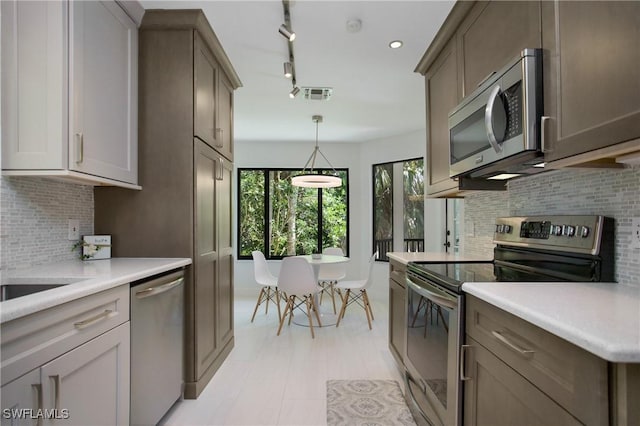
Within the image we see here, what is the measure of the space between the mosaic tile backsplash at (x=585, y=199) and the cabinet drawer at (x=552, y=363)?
0.60 m

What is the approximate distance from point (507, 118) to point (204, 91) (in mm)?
1924

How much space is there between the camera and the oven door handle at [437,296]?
139 cm

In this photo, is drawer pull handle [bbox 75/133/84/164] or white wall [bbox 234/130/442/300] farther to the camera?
white wall [bbox 234/130/442/300]

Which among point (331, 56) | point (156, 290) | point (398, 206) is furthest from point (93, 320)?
point (398, 206)

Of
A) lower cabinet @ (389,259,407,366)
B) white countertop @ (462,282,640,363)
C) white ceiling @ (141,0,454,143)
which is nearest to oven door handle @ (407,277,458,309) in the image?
white countertop @ (462,282,640,363)

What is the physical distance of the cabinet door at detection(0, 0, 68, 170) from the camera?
146 cm

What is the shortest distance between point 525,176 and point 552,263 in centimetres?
56

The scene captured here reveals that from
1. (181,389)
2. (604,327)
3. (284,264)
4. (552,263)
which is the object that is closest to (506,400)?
(604,327)

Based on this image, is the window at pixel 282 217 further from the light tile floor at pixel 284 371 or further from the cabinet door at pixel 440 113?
the cabinet door at pixel 440 113

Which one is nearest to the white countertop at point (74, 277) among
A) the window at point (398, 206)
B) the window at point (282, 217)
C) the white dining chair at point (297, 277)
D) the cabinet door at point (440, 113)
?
the white dining chair at point (297, 277)

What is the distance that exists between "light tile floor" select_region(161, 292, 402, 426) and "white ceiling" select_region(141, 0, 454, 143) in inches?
97.3

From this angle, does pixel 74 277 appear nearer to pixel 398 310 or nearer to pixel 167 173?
pixel 167 173

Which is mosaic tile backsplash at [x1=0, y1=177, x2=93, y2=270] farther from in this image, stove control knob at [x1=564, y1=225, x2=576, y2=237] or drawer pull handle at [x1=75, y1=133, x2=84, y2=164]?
stove control knob at [x1=564, y1=225, x2=576, y2=237]

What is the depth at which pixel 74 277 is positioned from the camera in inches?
55.8
